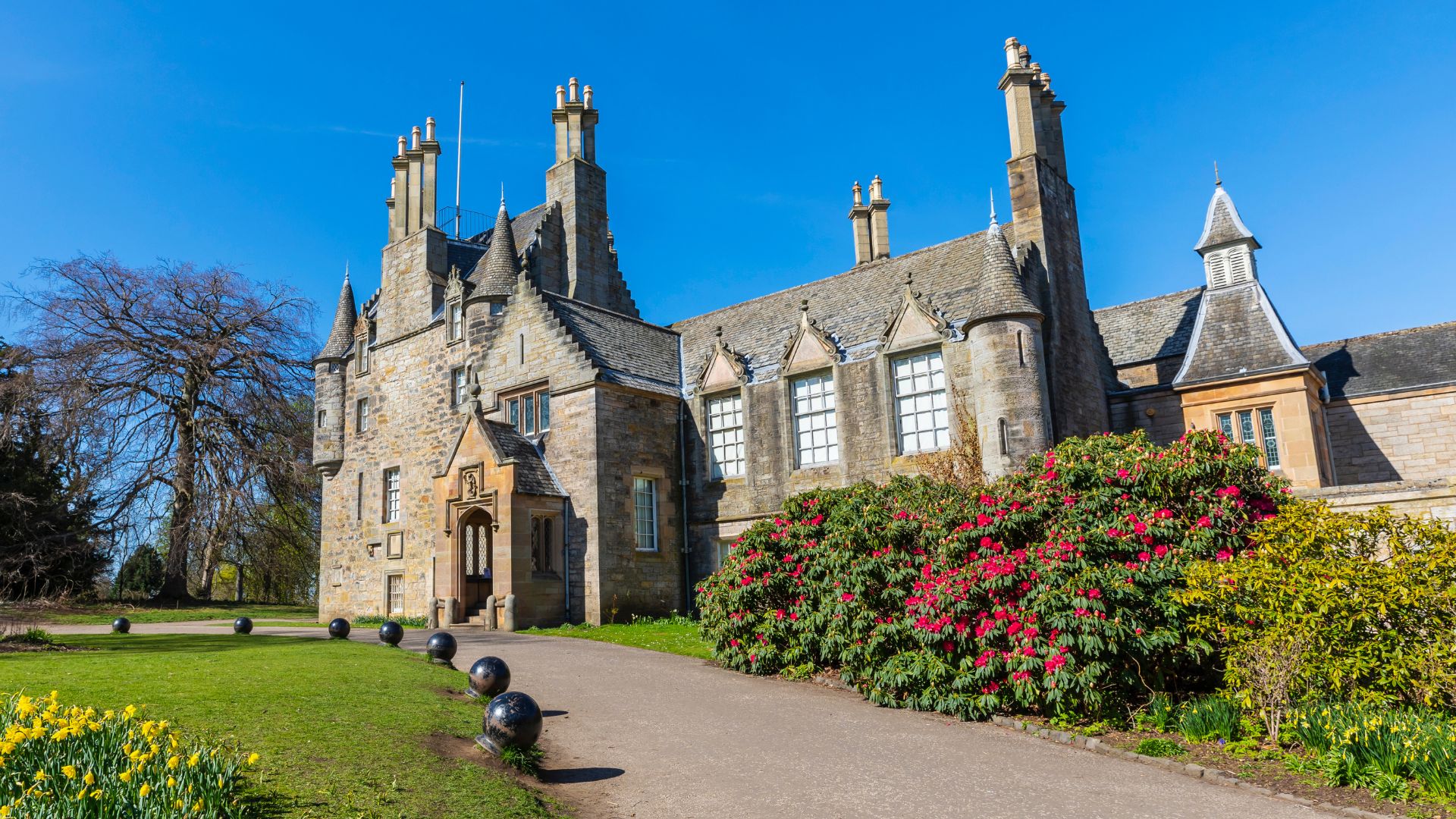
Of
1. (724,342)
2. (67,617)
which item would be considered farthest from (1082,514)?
(67,617)

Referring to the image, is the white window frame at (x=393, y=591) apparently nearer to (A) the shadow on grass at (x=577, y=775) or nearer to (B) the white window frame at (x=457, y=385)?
(B) the white window frame at (x=457, y=385)

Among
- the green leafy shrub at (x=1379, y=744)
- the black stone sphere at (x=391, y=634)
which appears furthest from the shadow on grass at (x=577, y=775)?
the black stone sphere at (x=391, y=634)

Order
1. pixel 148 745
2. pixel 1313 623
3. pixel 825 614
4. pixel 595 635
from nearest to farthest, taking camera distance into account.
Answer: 1. pixel 148 745
2. pixel 1313 623
3. pixel 825 614
4. pixel 595 635

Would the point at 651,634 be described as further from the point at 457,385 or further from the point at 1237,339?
the point at 1237,339

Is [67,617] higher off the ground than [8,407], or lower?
lower

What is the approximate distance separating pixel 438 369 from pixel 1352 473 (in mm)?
26471

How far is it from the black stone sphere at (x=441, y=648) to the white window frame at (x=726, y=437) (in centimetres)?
1180

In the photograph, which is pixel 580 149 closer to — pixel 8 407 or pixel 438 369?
pixel 438 369

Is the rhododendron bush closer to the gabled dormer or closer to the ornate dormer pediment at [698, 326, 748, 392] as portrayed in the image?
the ornate dormer pediment at [698, 326, 748, 392]

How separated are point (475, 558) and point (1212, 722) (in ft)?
79.1

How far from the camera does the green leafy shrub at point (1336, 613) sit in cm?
911

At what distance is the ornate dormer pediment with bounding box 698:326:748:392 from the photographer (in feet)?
83.6

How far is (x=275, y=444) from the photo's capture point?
125 feet

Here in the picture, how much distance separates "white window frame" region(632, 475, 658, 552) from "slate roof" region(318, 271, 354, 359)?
16.3 metres
